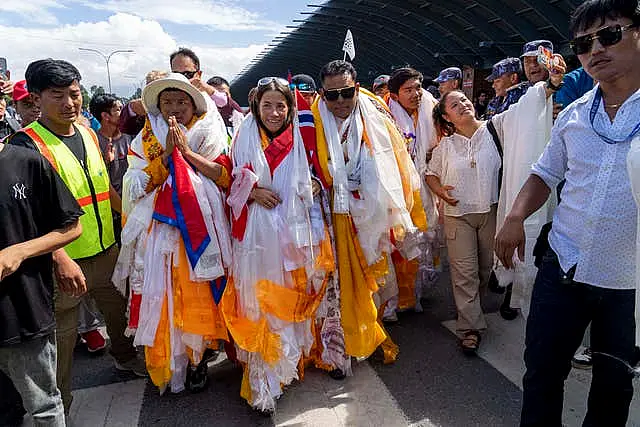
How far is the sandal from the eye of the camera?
2992 mm

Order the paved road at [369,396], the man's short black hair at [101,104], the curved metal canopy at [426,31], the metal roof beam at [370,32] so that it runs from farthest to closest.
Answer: the metal roof beam at [370,32], the curved metal canopy at [426,31], the man's short black hair at [101,104], the paved road at [369,396]

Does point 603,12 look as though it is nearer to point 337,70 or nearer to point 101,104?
point 337,70

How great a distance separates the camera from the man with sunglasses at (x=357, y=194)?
2645mm

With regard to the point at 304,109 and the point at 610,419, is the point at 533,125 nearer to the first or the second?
the point at 304,109

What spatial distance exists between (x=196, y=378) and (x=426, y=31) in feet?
56.5

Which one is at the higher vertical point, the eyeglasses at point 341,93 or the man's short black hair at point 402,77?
the man's short black hair at point 402,77

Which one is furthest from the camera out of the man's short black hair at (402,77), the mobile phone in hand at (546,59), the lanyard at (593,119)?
the man's short black hair at (402,77)

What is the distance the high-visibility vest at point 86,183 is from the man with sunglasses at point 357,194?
1.21 meters

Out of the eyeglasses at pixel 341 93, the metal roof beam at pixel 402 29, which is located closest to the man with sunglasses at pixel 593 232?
the eyeglasses at pixel 341 93

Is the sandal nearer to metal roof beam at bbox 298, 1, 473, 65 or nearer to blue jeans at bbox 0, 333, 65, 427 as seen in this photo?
blue jeans at bbox 0, 333, 65, 427

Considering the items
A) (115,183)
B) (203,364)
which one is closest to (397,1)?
(115,183)

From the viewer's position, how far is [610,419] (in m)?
1.83

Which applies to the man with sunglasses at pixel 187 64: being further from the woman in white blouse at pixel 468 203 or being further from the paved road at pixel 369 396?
the paved road at pixel 369 396

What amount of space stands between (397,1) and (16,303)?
1675cm
